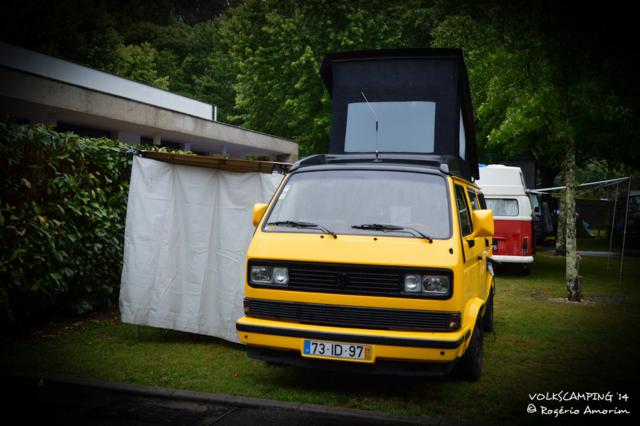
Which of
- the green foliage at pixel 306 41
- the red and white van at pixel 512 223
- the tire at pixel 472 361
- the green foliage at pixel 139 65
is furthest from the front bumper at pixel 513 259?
the green foliage at pixel 139 65

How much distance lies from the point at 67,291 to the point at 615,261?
18.9 m

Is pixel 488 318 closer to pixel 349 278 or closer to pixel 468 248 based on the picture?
pixel 468 248

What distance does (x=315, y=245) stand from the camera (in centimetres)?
575

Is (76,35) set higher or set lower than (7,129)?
higher

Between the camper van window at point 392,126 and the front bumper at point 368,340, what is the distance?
12.0 feet

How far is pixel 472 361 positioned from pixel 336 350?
170cm

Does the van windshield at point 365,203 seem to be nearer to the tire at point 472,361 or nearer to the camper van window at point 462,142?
the tire at point 472,361

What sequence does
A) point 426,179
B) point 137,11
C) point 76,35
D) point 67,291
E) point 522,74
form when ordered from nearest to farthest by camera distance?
point 426,179
point 67,291
point 522,74
point 76,35
point 137,11

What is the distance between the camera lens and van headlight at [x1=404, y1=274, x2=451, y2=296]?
17.8ft

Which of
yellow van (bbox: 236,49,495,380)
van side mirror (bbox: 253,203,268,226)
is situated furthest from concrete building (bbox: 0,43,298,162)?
yellow van (bbox: 236,49,495,380)

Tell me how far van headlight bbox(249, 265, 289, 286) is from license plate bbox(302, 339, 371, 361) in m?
0.60

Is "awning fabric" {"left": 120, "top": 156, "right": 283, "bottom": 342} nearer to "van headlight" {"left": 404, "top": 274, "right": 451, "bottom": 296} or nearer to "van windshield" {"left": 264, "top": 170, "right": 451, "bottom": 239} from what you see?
"van windshield" {"left": 264, "top": 170, "right": 451, "bottom": 239}

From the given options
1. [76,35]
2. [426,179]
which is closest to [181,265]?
[426,179]

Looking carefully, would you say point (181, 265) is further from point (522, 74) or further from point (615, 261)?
point (615, 261)
